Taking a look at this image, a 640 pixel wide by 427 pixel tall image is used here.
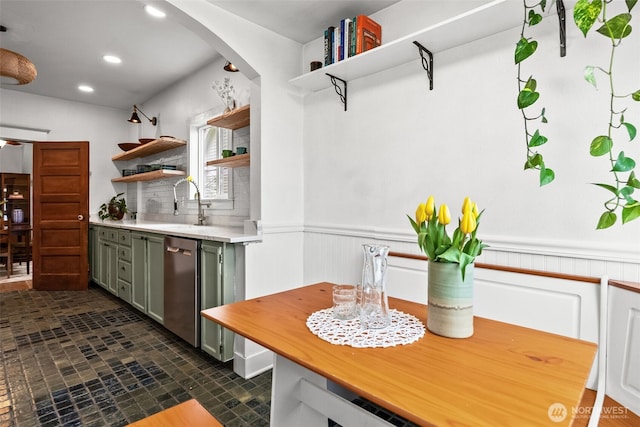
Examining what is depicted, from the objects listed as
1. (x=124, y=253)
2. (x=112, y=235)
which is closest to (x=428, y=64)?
(x=124, y=253)

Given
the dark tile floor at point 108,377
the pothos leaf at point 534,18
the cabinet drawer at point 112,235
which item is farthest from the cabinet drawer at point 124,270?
the pothos leaf at point 534,18

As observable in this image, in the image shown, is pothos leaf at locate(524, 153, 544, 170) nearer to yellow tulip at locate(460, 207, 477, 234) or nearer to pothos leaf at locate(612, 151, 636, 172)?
pothos leaf at locate(612, 151, 636, 172)

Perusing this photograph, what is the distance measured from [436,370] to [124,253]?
385 cm

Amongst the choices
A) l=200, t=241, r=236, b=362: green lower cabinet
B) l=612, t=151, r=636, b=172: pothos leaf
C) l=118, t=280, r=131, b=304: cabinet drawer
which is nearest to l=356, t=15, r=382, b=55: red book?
l=612, t=151, r=636, b=172: pothos leaf

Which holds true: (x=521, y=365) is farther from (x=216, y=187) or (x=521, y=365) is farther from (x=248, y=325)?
(x=216, y=187)

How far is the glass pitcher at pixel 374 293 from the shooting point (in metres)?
1.08

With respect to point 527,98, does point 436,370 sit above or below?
below

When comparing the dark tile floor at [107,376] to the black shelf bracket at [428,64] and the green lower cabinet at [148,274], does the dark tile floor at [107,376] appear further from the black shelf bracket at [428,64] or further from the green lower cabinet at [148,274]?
the black shelf bracket at [428,64]

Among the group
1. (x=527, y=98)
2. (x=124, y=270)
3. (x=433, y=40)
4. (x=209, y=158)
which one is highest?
(x=433, y=40)

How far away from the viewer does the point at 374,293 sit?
1.08 metres

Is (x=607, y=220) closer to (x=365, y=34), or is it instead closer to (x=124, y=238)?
(x=365, y=34)

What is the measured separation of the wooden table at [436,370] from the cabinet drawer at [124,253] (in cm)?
291

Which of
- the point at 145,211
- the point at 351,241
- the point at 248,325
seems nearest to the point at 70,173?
the point at 145,211

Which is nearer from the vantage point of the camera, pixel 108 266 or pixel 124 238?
pixel 124 238
